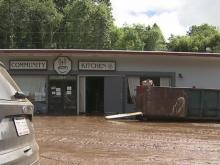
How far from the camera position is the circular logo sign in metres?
31.2

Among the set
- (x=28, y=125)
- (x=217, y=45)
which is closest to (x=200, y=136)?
(x=28, y=125)

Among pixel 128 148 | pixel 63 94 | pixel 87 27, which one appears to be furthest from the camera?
pixel 87 27

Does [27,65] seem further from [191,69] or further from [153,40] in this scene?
[153,40]

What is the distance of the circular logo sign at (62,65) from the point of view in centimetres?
3116

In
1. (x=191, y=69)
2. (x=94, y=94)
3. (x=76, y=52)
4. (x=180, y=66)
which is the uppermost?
(x=76, y=52)

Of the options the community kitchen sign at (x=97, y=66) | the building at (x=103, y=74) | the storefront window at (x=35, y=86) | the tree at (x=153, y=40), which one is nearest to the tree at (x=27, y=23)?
the storefront window at (x=35, y=86)

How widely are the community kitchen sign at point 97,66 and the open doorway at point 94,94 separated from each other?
1.37 meters

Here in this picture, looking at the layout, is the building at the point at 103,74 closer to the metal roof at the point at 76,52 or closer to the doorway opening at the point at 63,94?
the doorway opening at the point at 63,94

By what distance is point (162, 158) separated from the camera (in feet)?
37.7

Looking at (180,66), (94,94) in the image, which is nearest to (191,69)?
(180,66)

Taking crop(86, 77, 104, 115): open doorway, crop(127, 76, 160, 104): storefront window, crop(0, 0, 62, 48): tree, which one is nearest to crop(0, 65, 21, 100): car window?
crop(127, 76, 160, 104): storefront window

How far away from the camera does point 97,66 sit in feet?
103

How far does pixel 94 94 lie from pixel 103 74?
83.4 inches

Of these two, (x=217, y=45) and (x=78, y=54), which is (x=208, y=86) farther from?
(x=217, y=45)
